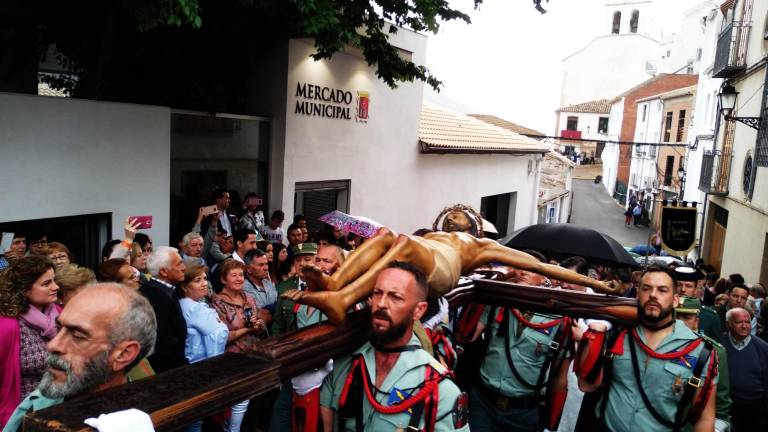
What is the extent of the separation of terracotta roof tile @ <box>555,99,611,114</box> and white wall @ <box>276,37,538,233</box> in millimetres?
37742

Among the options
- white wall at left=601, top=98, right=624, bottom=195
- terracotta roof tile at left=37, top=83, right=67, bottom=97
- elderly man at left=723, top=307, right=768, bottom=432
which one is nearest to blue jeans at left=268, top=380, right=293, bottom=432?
elderly man at left=723, top=307, right=768, bottom=432

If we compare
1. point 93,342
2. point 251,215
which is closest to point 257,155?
point 251,215

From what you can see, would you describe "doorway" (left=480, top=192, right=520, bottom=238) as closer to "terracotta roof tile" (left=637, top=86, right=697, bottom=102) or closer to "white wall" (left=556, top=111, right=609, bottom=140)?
"terracotta roof tile" (left=637, top=86, right=697, bottom=102)

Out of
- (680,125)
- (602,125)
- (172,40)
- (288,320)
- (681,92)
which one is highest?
(681,92)

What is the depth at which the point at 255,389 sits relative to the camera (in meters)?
2.05

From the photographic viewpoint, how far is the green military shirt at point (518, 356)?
14.0 ft

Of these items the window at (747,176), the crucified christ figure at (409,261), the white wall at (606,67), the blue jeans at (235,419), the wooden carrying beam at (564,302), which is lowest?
the blue jeans at (235,419)

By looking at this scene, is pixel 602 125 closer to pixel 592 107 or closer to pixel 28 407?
pixel 592 107

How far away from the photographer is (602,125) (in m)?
52.8

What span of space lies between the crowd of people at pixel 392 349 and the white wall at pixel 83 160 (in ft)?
3.67

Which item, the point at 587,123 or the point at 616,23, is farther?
the point at 616,23

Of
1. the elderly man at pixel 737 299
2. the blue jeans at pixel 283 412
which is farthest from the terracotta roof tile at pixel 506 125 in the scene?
the blue jeans at pixel 283 412

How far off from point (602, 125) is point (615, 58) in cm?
570

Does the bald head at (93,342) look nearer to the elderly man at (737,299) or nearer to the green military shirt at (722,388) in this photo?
the green military shirt at (722,388)
